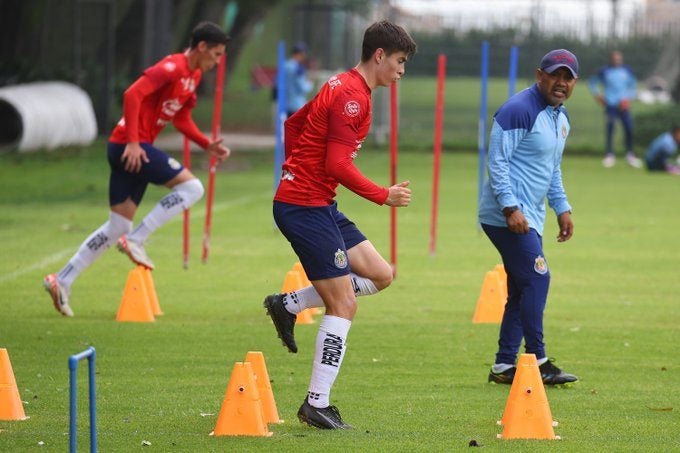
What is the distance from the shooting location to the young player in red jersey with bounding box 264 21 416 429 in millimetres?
6996

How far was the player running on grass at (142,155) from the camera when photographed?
1099 cm

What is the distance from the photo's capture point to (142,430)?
7.12m

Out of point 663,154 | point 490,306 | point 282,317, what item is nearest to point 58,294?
point 490,306

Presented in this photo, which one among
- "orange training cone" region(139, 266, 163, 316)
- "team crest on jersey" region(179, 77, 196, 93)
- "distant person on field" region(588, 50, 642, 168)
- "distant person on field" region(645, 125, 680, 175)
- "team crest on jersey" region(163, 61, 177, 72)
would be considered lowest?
"distant person on field" region(645, 125, 680, 175)

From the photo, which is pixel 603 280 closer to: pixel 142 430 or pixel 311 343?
pixel 311 343

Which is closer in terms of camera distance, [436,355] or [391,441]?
[391,441]

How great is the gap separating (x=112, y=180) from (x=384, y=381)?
3.68 metres

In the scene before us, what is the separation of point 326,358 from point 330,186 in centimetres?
89

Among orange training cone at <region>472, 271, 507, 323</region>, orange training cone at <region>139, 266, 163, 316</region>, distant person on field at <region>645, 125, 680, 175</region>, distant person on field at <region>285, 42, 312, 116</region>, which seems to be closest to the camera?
orange training cone at <region>472, 271, 507, 323</region>

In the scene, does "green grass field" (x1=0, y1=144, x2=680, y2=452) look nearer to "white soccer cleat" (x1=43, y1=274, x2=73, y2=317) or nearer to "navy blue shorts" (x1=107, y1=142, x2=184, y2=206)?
"white soccer cleat" (x1=43, y1=274, x2=73, y2=317)

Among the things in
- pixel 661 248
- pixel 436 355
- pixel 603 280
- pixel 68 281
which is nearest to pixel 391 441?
pixel 436 355

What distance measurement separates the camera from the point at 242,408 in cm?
697

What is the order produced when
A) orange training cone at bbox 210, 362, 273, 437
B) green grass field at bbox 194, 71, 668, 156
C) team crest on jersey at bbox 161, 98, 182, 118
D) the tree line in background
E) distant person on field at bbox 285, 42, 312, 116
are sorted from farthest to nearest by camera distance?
green grass field at bbox 194, 71, 668, 156 → the tree line in background → distant person on field at bbox 285, 42, 312, 116 → team crest on jersey at bbox 161, 98, 182, 118 → orange training cone at bbox 210, 362, 273, 437

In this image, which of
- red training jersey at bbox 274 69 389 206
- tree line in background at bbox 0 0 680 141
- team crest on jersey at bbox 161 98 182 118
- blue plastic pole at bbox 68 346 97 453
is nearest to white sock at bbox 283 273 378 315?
red training jersey at bbox 274 69 389 206
